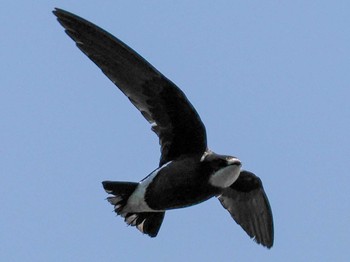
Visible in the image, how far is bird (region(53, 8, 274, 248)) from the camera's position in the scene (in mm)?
15789

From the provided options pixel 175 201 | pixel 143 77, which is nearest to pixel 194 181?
pixel 175 201

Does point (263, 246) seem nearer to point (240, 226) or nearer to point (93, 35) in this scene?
point (240, 226)

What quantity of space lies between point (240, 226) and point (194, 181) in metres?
2.19

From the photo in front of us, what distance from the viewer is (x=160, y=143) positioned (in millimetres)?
16625

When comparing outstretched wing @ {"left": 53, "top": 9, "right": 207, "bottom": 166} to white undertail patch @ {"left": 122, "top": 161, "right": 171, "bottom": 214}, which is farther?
white undertail patch @ {"left": 122, "top": 161, "right": 171, "bottom": 214}

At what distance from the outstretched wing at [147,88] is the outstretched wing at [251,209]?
1628 millimetres

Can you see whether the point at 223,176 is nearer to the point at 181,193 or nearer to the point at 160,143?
the point at 181,193

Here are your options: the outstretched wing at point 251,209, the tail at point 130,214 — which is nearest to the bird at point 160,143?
the tail at point 130,214

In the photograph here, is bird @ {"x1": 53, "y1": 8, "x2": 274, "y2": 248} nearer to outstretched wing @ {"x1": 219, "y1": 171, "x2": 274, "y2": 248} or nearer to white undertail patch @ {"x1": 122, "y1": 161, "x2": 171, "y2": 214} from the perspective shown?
white undertail patch @ {"x1": 122, "y1": 161, "x2": 171, "y2": 214}

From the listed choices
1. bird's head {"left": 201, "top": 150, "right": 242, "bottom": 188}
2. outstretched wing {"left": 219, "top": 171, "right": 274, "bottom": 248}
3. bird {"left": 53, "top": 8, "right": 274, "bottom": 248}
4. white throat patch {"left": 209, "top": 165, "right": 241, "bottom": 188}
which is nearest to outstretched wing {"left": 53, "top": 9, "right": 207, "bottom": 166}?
bird {"left": 53, "top": 8, "right": 274, "bottom": 248}

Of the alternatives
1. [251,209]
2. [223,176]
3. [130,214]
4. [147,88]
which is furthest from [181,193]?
[251,209]

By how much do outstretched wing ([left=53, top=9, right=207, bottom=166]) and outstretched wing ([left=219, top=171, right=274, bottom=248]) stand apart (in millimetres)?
1628

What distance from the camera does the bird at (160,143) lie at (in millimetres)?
15789

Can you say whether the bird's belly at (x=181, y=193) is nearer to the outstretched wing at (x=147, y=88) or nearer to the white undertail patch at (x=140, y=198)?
the white undertail patch at (x=140, y=198)
